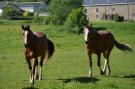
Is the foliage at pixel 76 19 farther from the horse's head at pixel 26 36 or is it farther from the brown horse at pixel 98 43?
the horse's head at pixel 26 36

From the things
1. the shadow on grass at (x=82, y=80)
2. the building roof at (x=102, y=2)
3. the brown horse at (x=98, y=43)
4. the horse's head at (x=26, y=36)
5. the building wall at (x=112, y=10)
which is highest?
the horse's head at (x=26, y=36)

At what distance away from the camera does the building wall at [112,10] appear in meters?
94.9

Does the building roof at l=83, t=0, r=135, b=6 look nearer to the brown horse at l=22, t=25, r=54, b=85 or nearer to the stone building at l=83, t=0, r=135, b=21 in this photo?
the stone building at l=83, t=0, r=135, b=21

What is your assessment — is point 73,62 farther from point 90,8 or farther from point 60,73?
point 90,8

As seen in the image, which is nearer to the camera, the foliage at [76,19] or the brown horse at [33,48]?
the brown horse at [33,48]

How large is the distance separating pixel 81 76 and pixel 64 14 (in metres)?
57.4

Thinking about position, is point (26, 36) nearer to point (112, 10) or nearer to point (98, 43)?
point (98, 43)

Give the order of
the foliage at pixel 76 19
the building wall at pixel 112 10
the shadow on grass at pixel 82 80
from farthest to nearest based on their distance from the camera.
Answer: the building wall at pixel 112 10 → the foliage at pixel 76 19 → the shadow on grass at pixel 82 80

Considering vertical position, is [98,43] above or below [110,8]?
above

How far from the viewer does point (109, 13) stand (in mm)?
99062

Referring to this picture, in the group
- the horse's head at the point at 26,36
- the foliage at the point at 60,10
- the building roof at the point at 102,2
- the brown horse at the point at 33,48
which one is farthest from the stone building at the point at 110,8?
the horse's head at the point at 26,36

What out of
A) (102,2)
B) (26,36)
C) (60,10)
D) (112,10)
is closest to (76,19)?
(60,10)

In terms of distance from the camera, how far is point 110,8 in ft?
326

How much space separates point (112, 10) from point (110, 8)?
Answer: 79 cm
